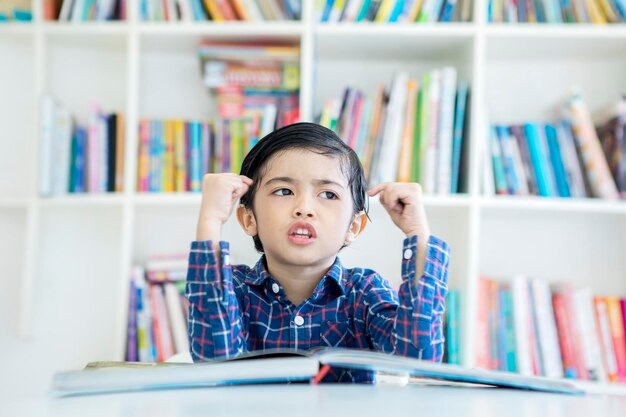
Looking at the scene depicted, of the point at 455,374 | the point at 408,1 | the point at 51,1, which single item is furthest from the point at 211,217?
the point at 51,1

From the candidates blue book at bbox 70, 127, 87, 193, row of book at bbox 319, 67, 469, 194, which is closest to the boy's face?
row of book at bbox 319, 67, 469, 194

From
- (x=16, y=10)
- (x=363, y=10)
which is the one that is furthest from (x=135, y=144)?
(x=363, y=10)

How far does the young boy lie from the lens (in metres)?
1.09

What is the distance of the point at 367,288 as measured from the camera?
1184 millimetres

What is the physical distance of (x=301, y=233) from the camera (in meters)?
1.09

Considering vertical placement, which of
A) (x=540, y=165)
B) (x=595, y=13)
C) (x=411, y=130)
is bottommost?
(x=540, y=165)

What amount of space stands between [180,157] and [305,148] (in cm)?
99

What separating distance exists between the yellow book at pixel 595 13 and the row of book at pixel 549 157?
0.70ft

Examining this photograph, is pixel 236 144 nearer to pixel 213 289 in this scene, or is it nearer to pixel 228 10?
pixel 228 10

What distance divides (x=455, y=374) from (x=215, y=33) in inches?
60.2

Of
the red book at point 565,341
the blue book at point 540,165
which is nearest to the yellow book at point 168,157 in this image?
the blue book at point 540,165

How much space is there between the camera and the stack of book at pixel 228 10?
2.04m

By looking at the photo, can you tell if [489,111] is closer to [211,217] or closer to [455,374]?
[211,217]

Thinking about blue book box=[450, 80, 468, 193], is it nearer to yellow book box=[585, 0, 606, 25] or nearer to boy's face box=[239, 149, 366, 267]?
yellow book box=[585, 0, 606, 25]
